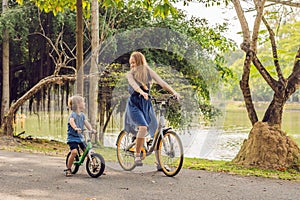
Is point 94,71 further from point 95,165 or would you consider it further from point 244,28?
point 95,165

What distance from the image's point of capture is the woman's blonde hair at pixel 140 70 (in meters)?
6.24

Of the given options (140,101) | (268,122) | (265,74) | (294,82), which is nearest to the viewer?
(140,101)

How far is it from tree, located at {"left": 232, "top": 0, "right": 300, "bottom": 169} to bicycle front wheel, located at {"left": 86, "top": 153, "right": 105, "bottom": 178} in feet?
11.4

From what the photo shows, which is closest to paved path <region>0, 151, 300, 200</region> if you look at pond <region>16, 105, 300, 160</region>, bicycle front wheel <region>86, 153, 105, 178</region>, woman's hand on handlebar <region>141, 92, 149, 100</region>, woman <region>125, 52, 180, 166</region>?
bicycle front wheel <region>86, 153, 105, 178</region>

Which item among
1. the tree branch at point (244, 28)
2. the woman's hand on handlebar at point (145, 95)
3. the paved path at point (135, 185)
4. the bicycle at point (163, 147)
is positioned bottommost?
the paved path at point (135, 185)

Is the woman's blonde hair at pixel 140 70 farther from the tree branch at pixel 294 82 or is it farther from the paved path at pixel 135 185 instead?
the tree branch at pixel 294 82

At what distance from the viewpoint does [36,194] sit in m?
5.15

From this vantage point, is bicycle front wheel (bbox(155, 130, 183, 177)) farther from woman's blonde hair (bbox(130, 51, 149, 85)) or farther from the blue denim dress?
woman's blonde hair (bbox(130, 51, 149, 85))

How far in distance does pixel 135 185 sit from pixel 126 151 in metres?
1.06

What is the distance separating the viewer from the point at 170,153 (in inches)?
241

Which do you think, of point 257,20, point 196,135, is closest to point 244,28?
point 257,20

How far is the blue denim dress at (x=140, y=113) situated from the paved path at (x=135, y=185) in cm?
71

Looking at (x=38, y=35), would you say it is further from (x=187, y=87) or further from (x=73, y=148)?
(x=73, y=148)

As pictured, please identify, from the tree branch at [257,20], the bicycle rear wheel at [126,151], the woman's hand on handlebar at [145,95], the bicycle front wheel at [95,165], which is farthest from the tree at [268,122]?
the bicycle front wheel at [95,165]
